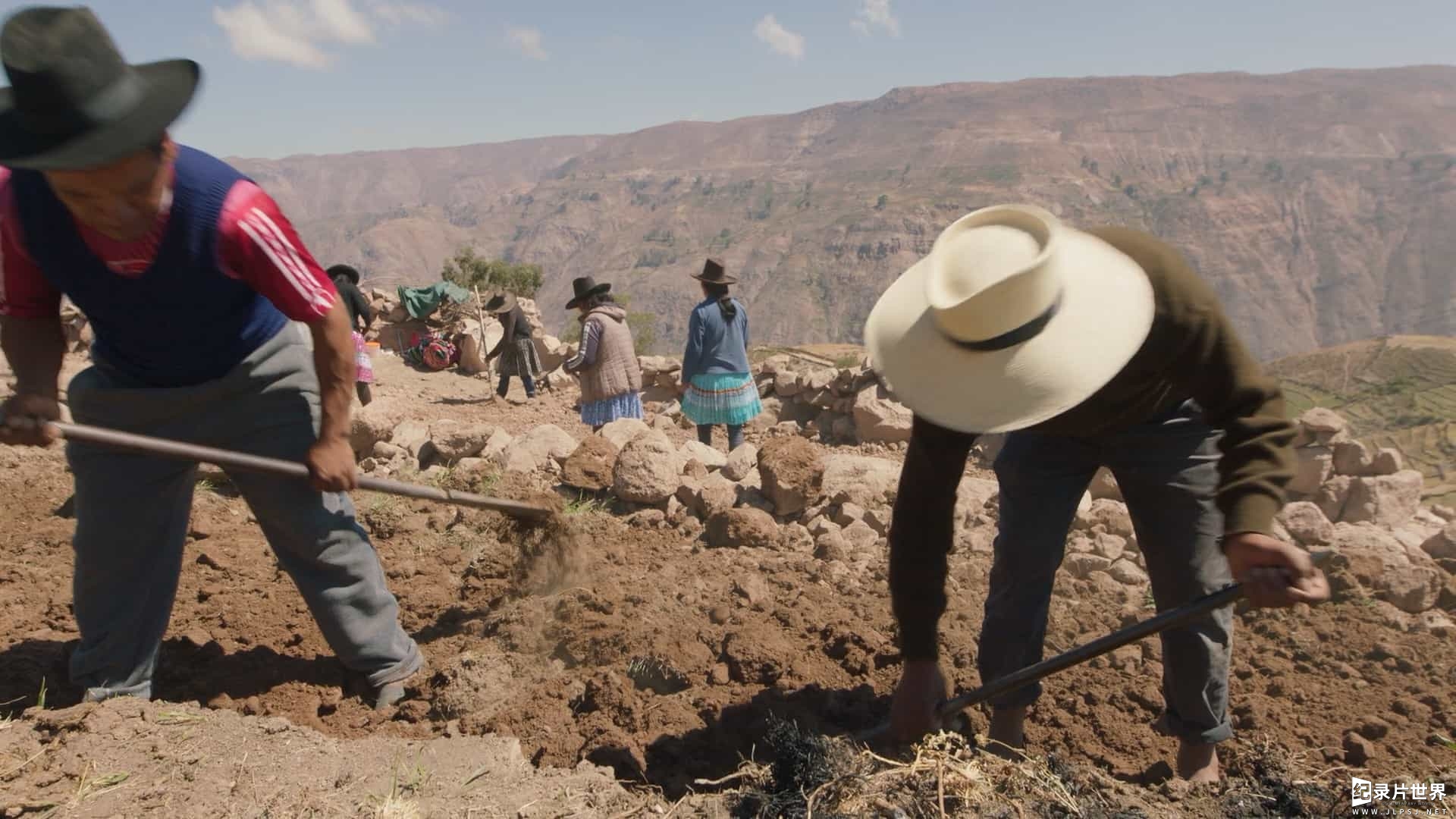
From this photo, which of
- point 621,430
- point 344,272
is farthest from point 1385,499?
point 344,272

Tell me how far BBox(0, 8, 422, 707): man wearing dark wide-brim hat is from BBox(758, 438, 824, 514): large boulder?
1994 mm

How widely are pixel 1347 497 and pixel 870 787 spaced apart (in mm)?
3744

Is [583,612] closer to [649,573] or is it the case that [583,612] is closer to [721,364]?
[649,573]

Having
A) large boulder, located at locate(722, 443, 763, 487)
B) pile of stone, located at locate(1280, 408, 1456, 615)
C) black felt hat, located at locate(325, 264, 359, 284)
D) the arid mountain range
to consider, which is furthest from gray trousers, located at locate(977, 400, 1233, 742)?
the arid mountain range

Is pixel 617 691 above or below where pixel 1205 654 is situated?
below

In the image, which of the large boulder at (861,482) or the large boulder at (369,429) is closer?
the large boulder at (861,482)

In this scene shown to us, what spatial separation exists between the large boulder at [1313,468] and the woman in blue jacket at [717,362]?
351 cm

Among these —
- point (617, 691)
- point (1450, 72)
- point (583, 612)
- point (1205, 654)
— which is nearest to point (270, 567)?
point (583, 612)

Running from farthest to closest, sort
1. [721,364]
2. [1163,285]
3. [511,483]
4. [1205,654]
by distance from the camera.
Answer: [721,364] < [511,483] < [1205,654] < [1163,285]

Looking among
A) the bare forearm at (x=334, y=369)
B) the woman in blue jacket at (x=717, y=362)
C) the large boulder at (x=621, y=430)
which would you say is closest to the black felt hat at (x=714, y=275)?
the woman in blue jacket at (x=717, y=362)

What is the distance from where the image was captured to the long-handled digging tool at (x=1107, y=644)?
184 centimetres

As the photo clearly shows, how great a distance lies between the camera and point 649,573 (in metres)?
3.63

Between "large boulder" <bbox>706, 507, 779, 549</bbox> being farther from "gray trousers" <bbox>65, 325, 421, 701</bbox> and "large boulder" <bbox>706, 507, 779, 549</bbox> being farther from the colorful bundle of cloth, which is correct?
the colorful bundle of cloth

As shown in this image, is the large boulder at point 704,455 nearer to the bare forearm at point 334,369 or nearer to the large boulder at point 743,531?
the large boulder at point 743,531
